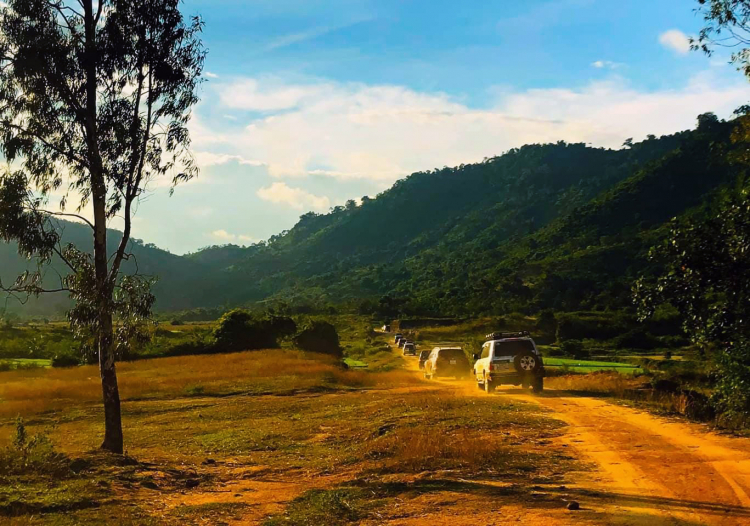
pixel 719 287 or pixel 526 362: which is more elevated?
pixel 719 287

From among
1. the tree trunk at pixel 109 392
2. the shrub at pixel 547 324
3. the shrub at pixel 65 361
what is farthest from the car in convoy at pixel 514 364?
the shrub at pixel 547 324

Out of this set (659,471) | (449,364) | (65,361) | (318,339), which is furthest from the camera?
(318,339)

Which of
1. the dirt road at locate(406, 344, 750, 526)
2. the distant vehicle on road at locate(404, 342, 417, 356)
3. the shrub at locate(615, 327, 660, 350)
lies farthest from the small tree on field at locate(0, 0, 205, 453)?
the shrub at locate(615, 327, 660, 350)

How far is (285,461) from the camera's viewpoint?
45.3 ft

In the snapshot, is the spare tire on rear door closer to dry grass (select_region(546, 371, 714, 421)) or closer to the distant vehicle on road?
dry grass (select_region(546, 371, 714, 421))

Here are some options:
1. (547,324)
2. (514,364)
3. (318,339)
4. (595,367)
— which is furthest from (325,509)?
(547,324)

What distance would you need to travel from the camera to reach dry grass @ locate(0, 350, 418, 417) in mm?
30578

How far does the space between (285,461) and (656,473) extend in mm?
7486

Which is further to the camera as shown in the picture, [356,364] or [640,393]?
[356,364]

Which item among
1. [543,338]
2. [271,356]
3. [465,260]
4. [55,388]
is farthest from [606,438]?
[465,260]

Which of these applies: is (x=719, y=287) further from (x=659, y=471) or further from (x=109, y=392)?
(x=109, y=392)

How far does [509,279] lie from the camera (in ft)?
418

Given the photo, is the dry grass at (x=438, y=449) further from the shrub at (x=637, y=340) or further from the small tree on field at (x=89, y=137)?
the shrub at (x=637, y=340)

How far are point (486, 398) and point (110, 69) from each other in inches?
595
